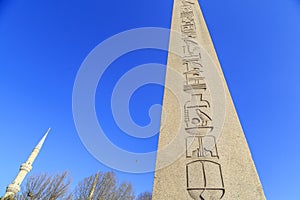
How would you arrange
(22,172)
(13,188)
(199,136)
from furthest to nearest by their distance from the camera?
(22,172) < (13,188) < (199,136)

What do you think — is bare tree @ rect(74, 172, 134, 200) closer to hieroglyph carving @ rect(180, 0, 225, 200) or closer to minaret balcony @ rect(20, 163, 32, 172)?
minaret balcony @ rect(20, 163, 32, 172)

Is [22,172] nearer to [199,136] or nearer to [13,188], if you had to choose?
[13,188]

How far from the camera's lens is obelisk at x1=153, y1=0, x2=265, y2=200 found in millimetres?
2143

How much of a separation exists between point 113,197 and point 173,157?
1815cm

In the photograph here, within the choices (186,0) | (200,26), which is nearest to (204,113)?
(200,26)

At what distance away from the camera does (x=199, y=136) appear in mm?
2502

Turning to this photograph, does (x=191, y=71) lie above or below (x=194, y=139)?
above

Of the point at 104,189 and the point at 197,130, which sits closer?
the point at 197,130

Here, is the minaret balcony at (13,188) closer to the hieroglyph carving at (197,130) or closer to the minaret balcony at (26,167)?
the minaret balcony at (26,167)

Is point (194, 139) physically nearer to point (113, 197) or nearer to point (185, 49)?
point (185, 49)

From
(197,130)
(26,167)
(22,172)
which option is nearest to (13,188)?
(22,172)

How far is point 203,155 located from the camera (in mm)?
2352

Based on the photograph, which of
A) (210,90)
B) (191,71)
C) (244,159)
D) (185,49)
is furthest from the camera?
(185,49)

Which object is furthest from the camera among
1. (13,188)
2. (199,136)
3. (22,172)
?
(22,172)
